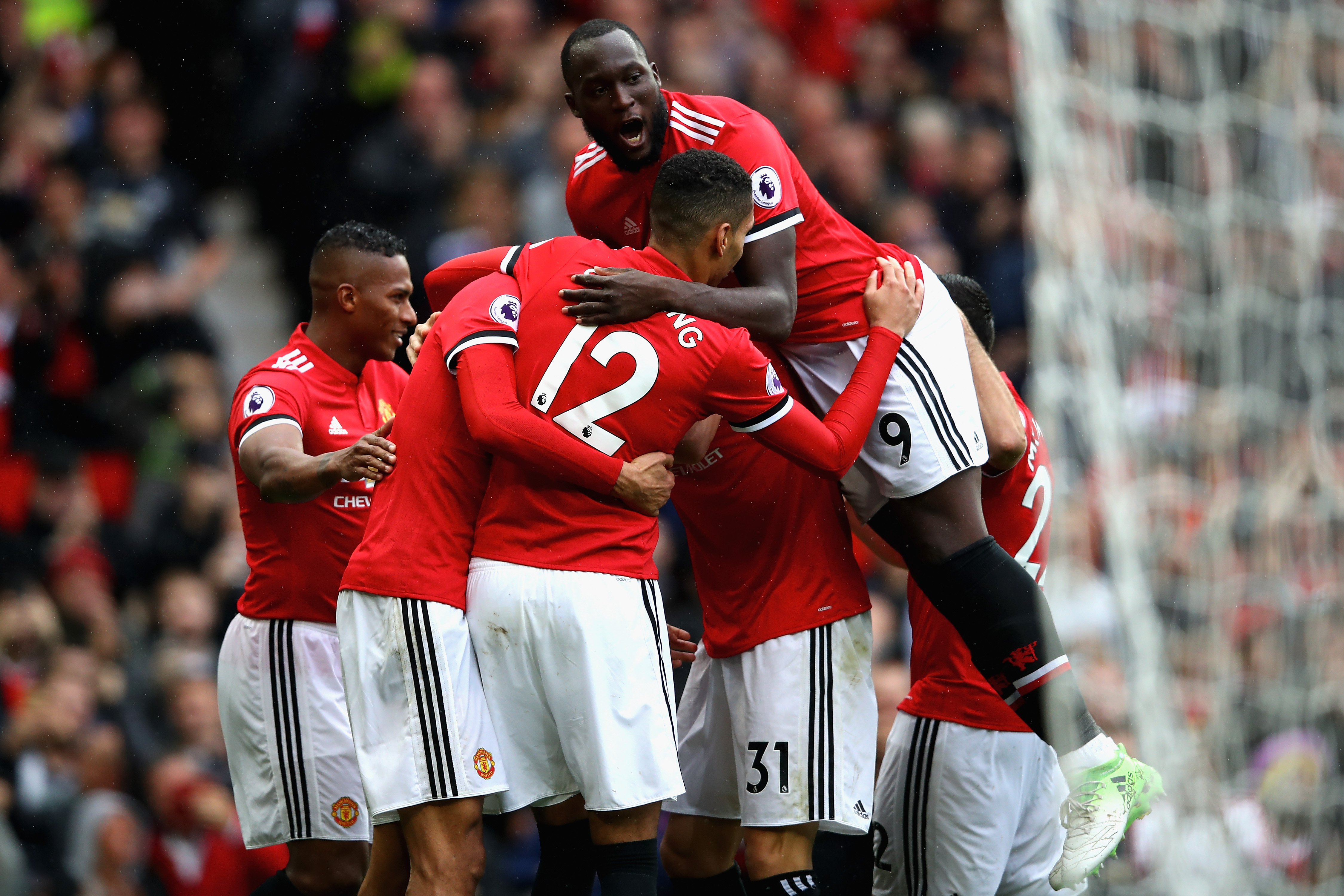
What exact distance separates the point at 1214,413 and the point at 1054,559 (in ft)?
7.08

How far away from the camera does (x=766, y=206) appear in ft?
12.6

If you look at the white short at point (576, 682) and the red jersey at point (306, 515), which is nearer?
the white short at point (576, 682)

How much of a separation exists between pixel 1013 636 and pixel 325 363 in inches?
84.2

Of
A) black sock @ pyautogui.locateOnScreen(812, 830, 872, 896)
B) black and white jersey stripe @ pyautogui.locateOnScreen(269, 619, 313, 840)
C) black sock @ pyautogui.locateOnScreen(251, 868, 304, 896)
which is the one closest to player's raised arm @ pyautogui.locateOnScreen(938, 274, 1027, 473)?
black sock @ pyautogui.locateOnScreen(812, 830, 872, 896)

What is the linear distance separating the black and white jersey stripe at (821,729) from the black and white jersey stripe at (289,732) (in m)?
1.47

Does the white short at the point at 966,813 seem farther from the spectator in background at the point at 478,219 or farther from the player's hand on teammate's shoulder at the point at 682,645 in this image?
the spectator in background at the point at 478,219

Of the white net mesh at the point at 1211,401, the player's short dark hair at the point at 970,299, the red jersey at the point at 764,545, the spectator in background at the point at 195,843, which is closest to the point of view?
the red jersey at the point at 764,545

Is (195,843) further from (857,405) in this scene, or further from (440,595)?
(857,405)

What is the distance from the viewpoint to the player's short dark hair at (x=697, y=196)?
11.9ft

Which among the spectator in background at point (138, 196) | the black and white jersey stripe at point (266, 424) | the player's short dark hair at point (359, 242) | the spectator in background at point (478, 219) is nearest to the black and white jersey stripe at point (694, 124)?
the player's short dark hair at point (359, 242)

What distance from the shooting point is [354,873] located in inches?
170

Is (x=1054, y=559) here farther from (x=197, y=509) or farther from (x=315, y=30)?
(x=315, y=30)

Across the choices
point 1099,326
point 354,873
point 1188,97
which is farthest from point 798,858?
point 1188,97

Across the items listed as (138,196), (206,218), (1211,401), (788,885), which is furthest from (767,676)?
(206,218)
